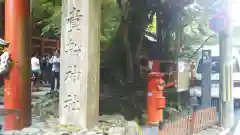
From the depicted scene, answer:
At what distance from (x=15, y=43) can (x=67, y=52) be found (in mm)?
1640

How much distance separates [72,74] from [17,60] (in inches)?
69.0

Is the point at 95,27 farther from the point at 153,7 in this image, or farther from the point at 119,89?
the point at 153,7

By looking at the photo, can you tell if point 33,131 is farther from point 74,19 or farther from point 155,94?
point 155,94

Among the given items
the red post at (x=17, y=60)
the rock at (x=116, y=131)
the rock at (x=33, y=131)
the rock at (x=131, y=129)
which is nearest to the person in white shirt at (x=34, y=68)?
the red post at (x=17, y=60)

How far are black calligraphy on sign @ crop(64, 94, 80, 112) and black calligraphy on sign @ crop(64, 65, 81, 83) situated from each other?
0.34 metres

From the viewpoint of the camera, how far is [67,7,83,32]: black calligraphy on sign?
7.68 metres

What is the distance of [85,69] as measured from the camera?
7566 millimetres

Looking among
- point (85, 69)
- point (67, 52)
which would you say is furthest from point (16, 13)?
point (85, 69)

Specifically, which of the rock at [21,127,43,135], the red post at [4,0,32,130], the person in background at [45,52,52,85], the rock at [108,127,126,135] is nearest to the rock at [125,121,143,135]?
the rock at [108,127,126,135]

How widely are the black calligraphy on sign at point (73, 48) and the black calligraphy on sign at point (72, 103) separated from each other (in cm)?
90

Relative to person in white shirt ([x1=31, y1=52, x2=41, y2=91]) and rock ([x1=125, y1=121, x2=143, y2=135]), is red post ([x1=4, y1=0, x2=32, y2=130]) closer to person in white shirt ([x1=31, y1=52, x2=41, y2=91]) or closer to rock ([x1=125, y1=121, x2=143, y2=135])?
rock ([x1=125, y1=121, x2=143, y2=135])

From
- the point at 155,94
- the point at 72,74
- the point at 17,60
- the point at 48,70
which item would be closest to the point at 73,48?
the point at 72,74

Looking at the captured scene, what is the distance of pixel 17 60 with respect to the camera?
8.66m

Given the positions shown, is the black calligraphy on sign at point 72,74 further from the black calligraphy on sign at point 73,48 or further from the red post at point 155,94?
the red post at point 155,94
